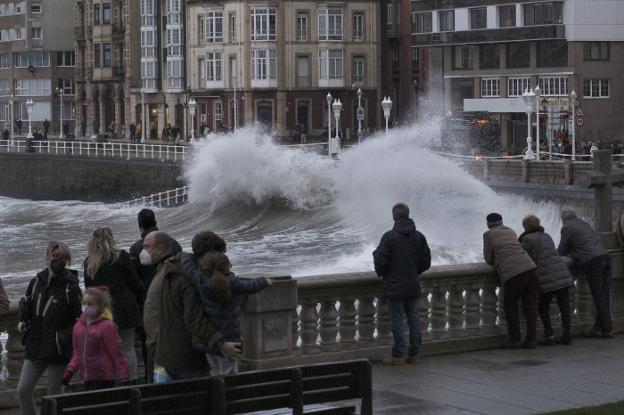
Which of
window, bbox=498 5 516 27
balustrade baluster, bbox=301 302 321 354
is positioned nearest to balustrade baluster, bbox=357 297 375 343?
balustrade baluster, bbox=301 302 321 354

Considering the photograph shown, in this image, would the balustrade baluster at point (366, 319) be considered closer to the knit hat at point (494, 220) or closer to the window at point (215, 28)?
the knit hat at point (494, 220)

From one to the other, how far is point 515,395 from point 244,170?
49041 mm

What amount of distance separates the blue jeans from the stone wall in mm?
60008

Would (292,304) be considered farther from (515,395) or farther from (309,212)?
(309,212)

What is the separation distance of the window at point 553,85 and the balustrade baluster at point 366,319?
64.2m

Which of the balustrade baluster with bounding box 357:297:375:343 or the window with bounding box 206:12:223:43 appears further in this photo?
the window with bounding box 206:12:223:43

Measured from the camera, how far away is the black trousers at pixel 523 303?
15359 mm

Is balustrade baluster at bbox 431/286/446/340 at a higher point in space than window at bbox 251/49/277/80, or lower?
lower

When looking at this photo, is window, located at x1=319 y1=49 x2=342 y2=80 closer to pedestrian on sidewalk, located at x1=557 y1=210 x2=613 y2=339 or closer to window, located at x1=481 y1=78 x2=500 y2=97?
window, located at x1=481 y1=78 x2=500 y2=97

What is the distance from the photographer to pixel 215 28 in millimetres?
96750

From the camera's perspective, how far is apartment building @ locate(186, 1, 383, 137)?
9412 centimetres

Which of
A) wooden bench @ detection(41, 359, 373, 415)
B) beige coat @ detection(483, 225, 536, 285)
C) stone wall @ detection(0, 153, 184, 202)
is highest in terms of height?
beige coat @ detection(483, 225, 536, 285)

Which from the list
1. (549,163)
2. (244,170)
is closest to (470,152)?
(244,170)

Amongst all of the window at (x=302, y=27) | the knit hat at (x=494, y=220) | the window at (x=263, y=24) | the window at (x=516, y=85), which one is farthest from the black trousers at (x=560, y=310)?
the window at (x=302, y=27)
